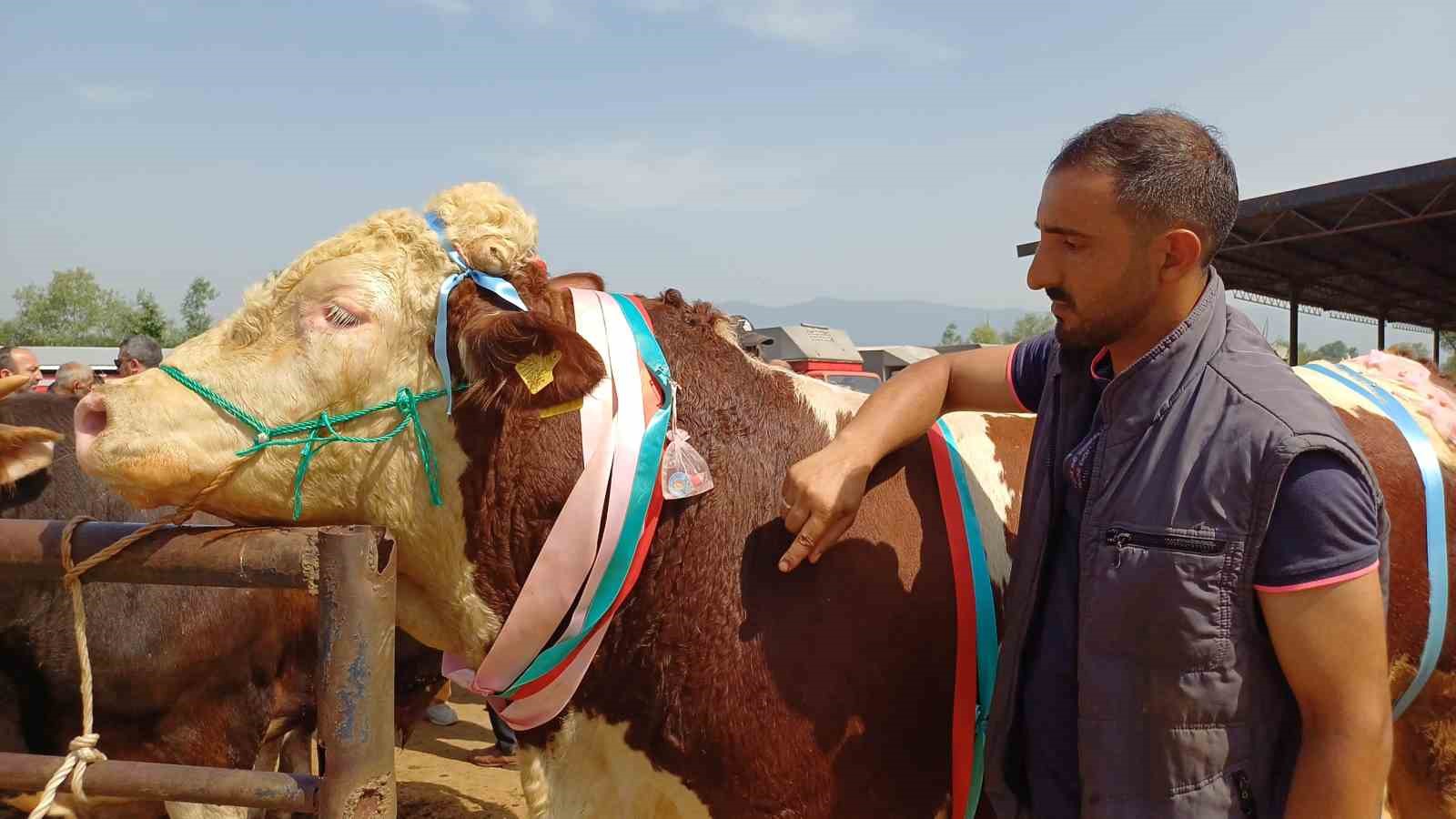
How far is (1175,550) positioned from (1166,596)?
7 centimetres

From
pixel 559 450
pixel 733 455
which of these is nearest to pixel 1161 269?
pixel 733 455

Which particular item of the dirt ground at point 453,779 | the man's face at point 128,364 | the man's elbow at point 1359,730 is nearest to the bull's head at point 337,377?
the man's elbow at point 1359,730

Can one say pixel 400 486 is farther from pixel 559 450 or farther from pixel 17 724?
pixel 17 724

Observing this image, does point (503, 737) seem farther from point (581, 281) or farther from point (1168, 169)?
point (1168, 169)

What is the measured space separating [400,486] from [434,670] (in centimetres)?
273

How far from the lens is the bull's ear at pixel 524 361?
5.94ft

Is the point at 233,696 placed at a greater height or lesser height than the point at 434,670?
greater

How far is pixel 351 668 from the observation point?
1.53 metres

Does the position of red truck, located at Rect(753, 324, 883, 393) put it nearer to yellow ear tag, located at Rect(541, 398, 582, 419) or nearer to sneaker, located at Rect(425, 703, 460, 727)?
sneaker, located at Rect(425, 703, 460, 727)

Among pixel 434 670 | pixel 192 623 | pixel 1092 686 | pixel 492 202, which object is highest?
pixel 492 202

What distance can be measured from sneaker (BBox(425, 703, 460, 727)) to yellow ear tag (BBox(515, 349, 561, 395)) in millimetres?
5971

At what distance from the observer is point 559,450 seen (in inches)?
75.7

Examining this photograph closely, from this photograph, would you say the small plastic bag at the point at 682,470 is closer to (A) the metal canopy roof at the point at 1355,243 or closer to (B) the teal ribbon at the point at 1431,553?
(B) the teal ribbon at the point at 1431,553

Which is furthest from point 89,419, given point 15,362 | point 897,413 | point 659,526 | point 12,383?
point 15,362
